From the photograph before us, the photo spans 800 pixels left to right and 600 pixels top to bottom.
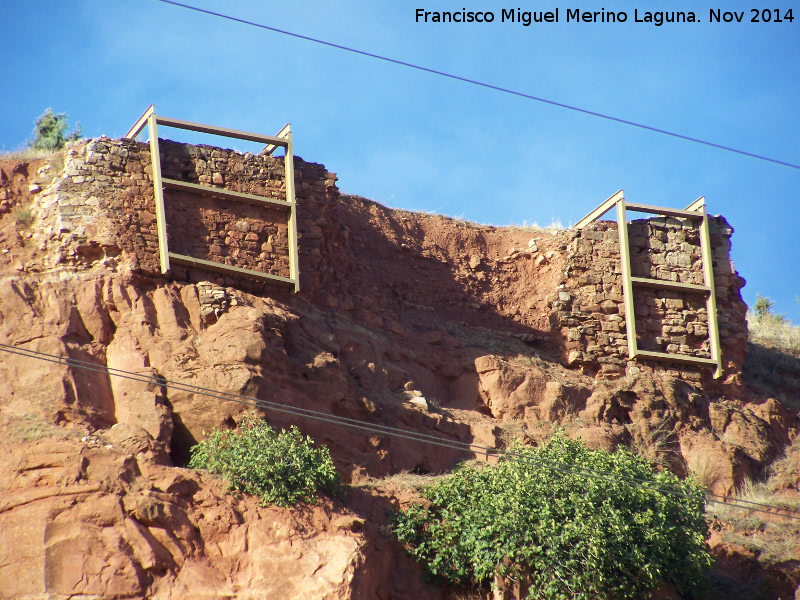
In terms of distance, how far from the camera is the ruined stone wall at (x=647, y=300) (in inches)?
699

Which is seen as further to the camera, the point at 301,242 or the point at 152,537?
the point at 301,242

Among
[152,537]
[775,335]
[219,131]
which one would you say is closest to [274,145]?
[219,131]

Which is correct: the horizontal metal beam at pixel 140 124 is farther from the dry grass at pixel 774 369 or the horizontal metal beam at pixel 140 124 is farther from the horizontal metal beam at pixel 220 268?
the dry grass at pixel 774 369

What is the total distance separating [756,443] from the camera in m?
17.0

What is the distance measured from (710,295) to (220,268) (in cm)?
846

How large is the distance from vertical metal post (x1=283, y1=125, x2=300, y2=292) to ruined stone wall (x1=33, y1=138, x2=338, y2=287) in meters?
0.10

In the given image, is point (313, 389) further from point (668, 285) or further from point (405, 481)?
point (668, 285)

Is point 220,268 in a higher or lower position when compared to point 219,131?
lower

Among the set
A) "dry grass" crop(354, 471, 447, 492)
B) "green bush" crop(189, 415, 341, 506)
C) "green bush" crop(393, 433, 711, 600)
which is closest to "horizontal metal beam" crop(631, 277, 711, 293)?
"green bush" crop(393, 433, 711, 600)

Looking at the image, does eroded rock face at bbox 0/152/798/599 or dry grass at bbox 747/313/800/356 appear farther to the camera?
dry grass at bbox 747/313/800/356

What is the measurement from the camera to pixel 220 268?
1496cm

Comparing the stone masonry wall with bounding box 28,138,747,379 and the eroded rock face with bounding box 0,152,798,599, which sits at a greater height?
the stone masonry wall with bounding box 28,138,747,379

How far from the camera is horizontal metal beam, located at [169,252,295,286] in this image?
1474cm

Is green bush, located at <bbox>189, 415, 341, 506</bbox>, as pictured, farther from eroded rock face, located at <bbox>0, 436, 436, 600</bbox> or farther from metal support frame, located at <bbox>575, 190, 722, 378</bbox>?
metal support frame, located at <bbox>575, 190, 722, 378</bbox>
